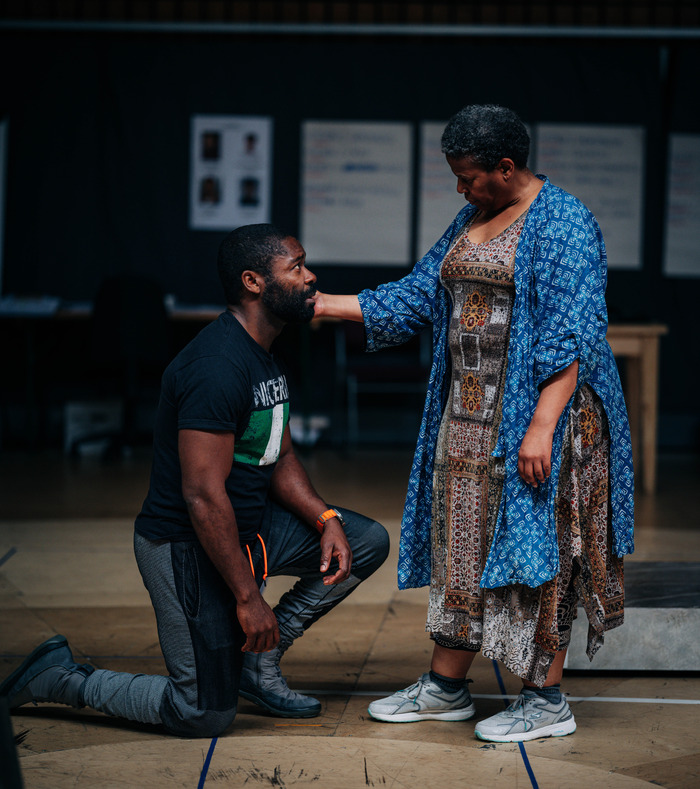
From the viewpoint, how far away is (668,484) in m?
5.67

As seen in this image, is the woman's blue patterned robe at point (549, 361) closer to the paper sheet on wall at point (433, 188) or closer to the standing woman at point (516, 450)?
the standing woman at point (516, 450)

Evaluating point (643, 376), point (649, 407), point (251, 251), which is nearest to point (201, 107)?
point (643, 376)

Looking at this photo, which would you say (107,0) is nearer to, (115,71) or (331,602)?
(115,71)

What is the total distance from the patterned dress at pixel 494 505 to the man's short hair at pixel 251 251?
39 centimetres

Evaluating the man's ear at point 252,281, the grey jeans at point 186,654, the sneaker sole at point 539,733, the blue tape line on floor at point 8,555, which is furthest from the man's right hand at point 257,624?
the blue tape line on floor at point 8,555

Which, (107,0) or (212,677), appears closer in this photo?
(212,677)

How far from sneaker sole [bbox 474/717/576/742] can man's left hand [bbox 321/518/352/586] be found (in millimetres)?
452

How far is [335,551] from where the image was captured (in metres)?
2.28

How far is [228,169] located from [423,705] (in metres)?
5.17

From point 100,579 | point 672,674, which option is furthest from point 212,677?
point 100,579

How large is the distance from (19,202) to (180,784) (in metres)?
5.60

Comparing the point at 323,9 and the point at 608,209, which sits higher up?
the point at 323,9

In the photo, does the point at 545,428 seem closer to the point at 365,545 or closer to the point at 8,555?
the point at 365,545

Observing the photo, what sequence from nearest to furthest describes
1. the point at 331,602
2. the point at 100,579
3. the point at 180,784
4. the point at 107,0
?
the point at 180,784 < the point at 331,602 < the point at 100,579 < the point at 107,0
